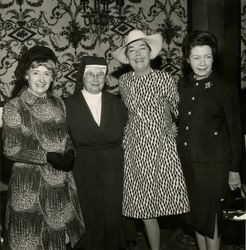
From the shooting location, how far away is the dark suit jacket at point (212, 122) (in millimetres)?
2703

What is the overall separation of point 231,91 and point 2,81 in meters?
2.93

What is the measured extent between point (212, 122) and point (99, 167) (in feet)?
3.05

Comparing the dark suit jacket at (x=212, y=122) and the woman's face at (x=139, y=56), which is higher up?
the woman's face at (x=139, y=56)

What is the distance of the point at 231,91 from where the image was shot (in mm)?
2705

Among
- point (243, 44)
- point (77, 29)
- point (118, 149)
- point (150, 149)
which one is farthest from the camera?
point (243, 44)

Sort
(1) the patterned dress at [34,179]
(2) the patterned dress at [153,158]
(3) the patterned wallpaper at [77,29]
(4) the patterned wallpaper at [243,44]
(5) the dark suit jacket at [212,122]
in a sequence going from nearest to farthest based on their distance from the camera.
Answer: (1) the patterned dress at [34,179], (5) the dark suit jacket at [212,122], (2) the patterned dress at [153,158], (3) the patterned wallpaper at [77,29], (4) the patterned wallpaper at [243,44]

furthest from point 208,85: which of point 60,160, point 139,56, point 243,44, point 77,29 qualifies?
point 243,44

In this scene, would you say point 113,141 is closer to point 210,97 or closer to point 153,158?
point 153,158

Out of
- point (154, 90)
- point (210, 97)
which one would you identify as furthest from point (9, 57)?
point (210, 97)

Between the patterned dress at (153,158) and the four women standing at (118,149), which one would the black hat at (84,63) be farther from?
the patterned dress at (153,158)

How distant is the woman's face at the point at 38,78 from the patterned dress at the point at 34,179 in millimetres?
63

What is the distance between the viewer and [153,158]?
3.00 m

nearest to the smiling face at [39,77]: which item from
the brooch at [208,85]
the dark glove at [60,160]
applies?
the dark glove at [60,160]

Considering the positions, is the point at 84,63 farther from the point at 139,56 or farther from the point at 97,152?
the point at 97,152
